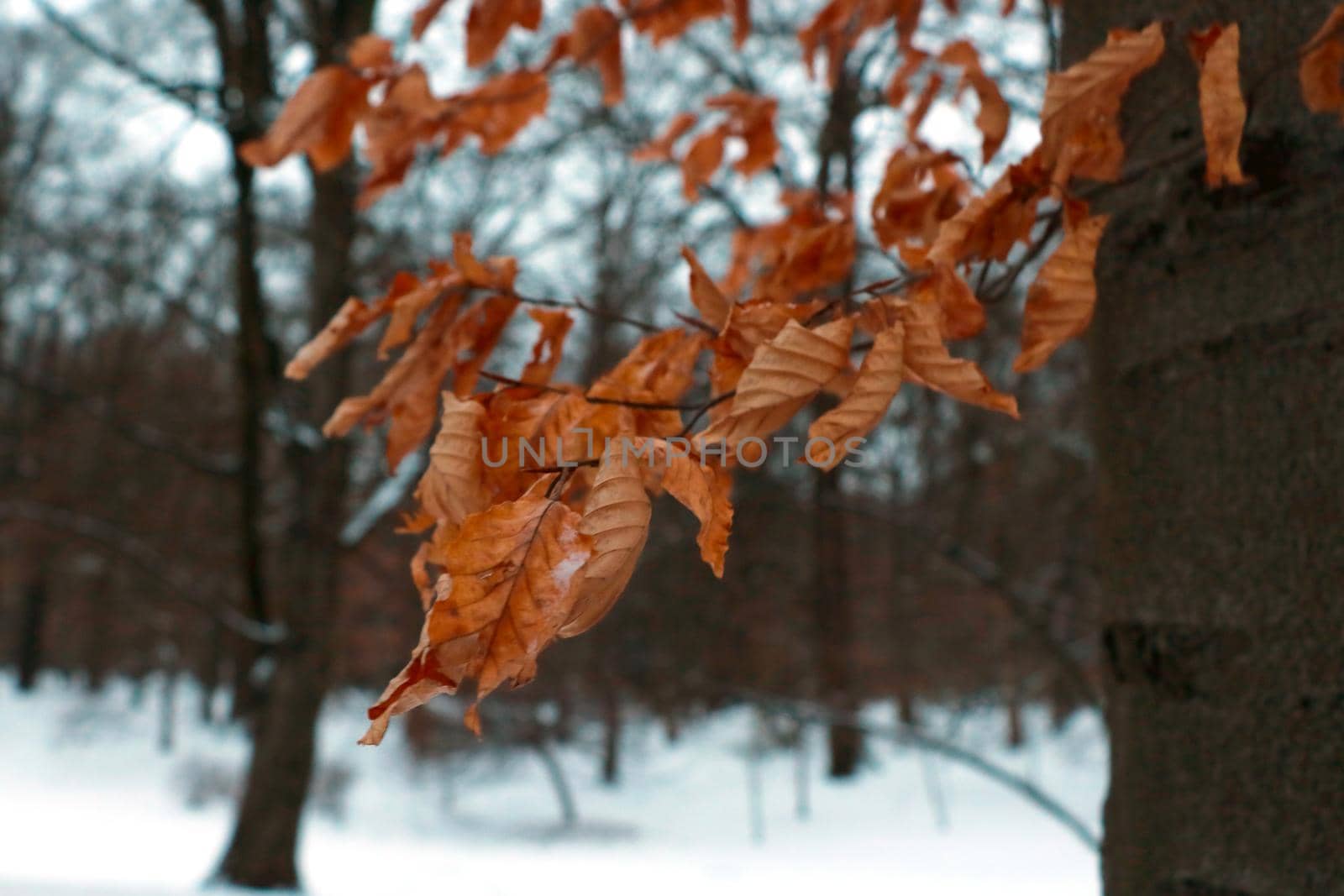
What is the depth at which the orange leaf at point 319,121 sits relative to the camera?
1104 millimetres

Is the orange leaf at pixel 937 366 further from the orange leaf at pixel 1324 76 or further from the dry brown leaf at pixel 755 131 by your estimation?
the dry brown leaf at pixel 755 131

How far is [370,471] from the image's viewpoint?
634cm

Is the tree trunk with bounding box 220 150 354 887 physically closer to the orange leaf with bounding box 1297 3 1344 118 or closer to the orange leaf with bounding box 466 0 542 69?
the orange leaf with bounding box 466 0 542 69

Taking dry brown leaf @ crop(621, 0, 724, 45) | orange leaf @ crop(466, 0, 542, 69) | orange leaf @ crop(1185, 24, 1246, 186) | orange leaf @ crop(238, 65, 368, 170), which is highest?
dry brown leaf @ crop(621, 0, 724, 45)

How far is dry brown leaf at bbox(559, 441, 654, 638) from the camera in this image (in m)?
0.47

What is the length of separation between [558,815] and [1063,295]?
477 inches

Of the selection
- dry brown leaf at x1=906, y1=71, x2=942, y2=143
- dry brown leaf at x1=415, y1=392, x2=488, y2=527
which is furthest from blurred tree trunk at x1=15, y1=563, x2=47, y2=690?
dry brown leaf at x1=415, y1=392, x2=488, y2=527

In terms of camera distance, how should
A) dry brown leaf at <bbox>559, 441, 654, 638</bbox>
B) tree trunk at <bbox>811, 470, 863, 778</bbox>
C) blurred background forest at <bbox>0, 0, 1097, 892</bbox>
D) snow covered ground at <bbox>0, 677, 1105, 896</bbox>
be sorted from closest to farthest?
dry brown leaf at <bbox>559, 441, 654, 638</bbox>
blurred background forest at <bbox>0, 0, 1097, 892</bbox>
snow covered ground at <bbox>0, 677, 1105, 896</bbox>
tree trunk at <bbox>811, 470, 863, 778</bbox>

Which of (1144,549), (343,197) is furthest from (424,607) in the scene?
(343,197)

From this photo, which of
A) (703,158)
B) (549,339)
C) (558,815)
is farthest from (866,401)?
(558,815)

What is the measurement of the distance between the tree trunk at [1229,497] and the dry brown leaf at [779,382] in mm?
411

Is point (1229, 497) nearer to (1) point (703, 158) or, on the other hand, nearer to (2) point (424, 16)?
(1) point (703, 158)

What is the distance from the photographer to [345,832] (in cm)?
1068

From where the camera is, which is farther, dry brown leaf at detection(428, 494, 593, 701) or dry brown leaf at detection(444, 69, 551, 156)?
dry brown leaf at detection(444, 69, 551, 156)
